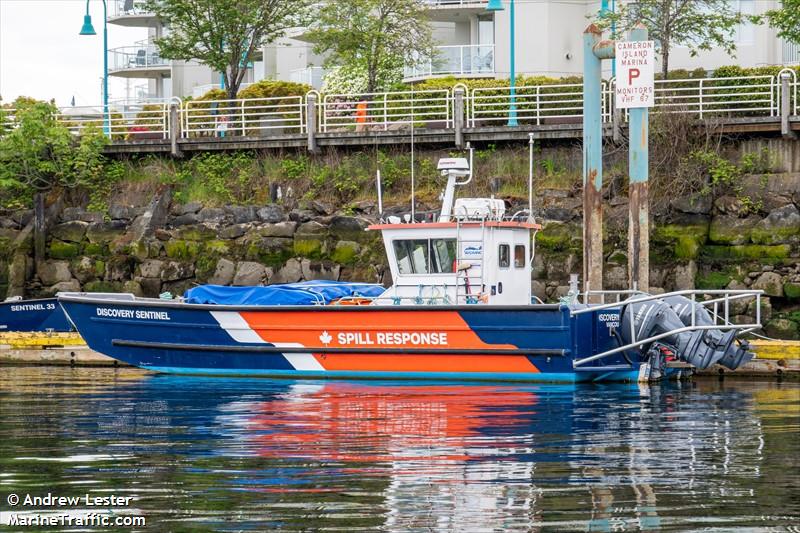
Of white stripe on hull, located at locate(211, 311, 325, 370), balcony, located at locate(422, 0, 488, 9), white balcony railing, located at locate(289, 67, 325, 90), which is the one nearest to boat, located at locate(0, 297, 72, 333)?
white stripe on hull, located at locate(211, 311, 325, 370)

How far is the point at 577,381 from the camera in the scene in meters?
21.2

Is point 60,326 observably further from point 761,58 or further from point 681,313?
point 761,58

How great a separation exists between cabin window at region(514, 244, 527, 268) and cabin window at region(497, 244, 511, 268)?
162 mm

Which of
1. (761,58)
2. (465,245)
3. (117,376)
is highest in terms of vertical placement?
(761,58)

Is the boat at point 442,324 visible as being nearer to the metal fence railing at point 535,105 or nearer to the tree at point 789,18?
the metal fence railing at point 535,105

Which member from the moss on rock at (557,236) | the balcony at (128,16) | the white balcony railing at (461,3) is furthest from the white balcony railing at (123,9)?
the moss on rock at (557,236)

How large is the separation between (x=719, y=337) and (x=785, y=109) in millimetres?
8595

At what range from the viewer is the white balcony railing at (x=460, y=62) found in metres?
43.5

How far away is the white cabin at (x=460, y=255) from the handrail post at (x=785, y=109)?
7.52 meters

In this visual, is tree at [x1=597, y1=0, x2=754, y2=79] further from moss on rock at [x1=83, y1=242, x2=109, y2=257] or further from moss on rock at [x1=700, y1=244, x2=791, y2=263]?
moss on rock at [x1=83, y1=242, x2=109, y2=257]

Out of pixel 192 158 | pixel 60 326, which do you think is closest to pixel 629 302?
pixel 60 326

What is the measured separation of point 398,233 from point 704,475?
33.0ft

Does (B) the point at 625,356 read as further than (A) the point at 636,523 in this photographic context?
Yes

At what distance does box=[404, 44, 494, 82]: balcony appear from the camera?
43.4 m
